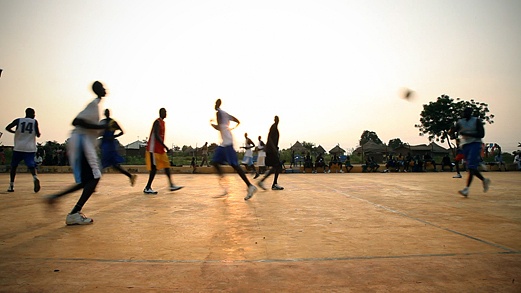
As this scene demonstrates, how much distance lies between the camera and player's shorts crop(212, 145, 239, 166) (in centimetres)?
638

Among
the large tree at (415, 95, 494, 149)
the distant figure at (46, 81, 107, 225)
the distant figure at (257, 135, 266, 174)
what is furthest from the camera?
the large tree at (415, 95, 494, 149)

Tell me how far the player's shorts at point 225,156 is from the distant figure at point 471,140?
455 cm

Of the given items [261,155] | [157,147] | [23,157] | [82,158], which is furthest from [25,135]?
[261,155]

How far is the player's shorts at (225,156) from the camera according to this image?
20.9ft

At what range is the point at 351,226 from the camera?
3566mm

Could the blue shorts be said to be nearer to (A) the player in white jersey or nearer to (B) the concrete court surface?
(B) the concrete court surface

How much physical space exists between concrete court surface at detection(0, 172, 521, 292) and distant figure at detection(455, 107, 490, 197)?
6.59 feet

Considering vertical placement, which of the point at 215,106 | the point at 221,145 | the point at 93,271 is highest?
the point at 215,106

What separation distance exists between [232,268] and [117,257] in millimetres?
934

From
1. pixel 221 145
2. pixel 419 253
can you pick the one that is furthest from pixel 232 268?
pixel 221 145

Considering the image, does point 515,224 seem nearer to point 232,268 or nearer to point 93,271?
point 232,268

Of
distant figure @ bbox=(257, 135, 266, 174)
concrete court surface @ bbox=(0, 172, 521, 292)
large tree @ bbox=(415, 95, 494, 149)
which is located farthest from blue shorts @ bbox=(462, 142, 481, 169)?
large tree @ bbox=(415, 95, 494, 149)

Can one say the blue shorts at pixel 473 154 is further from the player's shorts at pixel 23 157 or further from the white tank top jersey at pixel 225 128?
the player's shorts at pixel 23 157

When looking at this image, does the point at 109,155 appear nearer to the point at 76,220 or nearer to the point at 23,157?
the point at 23,157
